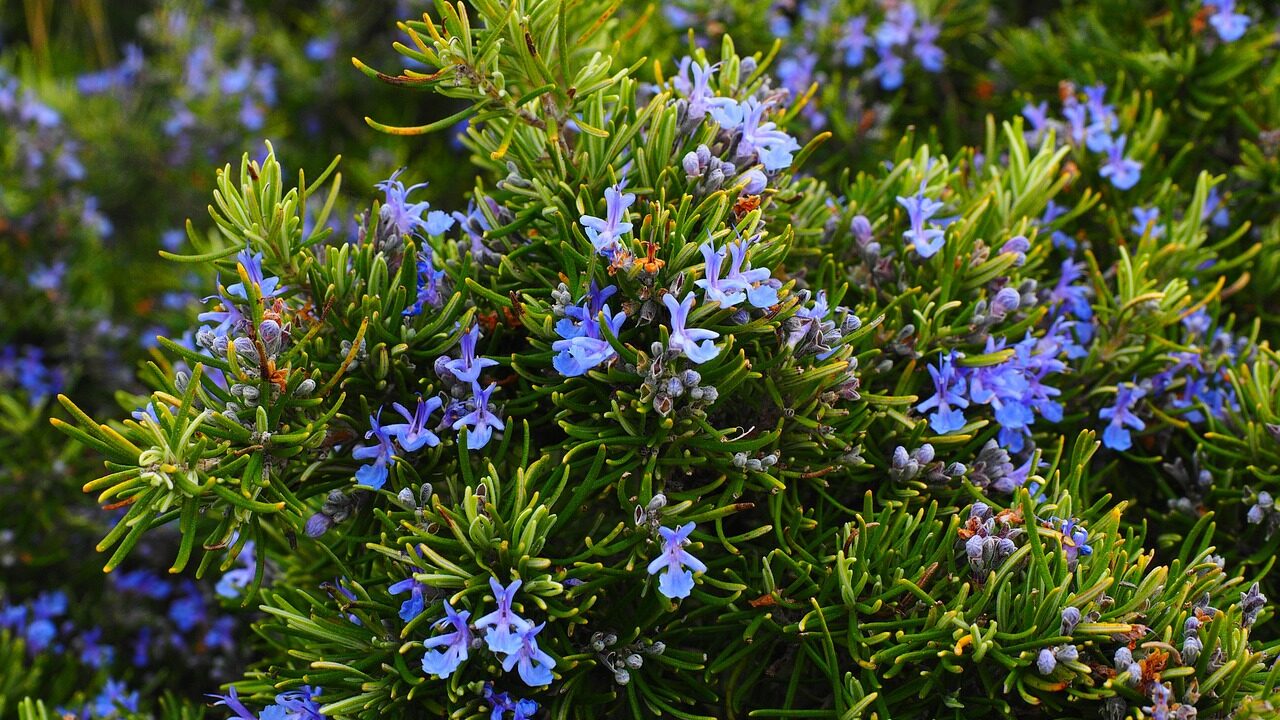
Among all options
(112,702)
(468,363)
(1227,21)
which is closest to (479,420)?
(468,363)

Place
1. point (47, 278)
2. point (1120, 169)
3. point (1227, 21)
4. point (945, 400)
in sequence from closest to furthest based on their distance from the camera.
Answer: point (945, 400) < point (1120, 169) < point (1227, 21) < point (47, 278)

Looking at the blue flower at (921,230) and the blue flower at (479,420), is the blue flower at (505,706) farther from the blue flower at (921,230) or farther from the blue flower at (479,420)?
the blue flower at (921,230)

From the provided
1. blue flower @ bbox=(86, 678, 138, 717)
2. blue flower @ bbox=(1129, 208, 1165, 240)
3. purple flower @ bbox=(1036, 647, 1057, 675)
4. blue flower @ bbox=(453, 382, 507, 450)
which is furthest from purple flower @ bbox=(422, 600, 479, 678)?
blue flower @ bbox=(1129, 208, 1165, 240)

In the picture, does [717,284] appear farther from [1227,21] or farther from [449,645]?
[1227,21]

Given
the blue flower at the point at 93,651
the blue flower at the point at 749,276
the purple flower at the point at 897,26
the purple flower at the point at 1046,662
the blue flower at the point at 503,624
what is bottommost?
the purple flower at the point at 1046,662

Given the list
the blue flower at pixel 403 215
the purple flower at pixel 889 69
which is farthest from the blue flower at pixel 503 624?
the purple flower at pixel 889 69

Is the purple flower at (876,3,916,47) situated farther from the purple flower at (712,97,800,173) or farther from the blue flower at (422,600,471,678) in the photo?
the blue flower at (422,600,471,678)
